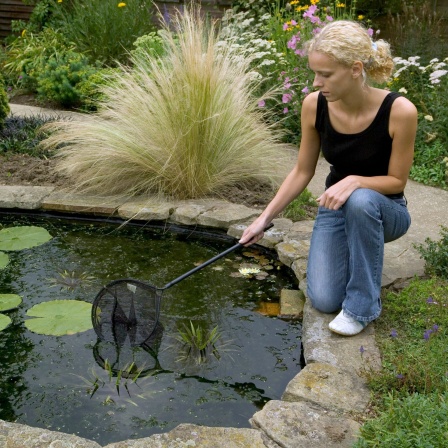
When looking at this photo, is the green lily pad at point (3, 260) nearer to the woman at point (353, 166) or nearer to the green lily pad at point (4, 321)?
the green lily pad at point (4, 321)

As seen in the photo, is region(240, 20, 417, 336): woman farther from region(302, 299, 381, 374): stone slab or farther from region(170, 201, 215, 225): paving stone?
region(170, 201, 215, 225): paving stone

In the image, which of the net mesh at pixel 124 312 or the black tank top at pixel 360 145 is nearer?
the black tank top at pixel 360 145

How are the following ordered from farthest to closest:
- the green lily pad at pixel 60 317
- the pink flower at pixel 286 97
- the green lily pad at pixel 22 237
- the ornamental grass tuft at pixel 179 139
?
the pink flower at pixel 286 97, the ornamental grass tuft at pixel 179 139, the green lily pad at pixel 22 237, the green lily pad at pixel 60 317

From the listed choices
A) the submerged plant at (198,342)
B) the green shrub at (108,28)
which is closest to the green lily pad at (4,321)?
the submerged plant at (198,342)

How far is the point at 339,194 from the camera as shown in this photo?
271 cm

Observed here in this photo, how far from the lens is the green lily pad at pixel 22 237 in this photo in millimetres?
3775

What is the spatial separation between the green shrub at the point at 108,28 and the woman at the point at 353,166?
459 centimetres

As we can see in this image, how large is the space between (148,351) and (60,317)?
431 mm

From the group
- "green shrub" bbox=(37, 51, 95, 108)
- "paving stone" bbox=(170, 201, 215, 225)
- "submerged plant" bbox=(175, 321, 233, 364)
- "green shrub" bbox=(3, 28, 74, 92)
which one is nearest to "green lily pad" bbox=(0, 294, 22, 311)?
"submerged plant" bbox=(175, 321, 233, 364)

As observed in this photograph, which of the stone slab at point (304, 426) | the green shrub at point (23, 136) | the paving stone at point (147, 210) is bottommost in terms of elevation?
the paving stone at point (147, 210)

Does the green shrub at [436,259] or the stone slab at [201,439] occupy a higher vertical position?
the green shrub at [436,259]

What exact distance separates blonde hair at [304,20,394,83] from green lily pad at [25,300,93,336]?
1.42 metres

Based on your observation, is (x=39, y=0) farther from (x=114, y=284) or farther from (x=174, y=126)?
(x=114, y=284)

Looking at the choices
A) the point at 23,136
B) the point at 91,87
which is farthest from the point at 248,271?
the point at 91,87
